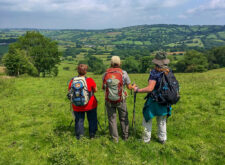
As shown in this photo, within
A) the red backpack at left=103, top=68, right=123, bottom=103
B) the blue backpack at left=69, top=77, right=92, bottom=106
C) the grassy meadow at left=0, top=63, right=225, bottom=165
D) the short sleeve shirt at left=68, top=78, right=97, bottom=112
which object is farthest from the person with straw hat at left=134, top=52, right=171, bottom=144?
the blue backpack at left=69, top=77, right=92, bottom=106

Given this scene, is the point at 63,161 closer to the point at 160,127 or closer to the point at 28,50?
the point at 160,127

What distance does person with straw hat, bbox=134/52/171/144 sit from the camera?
5438 millimetres

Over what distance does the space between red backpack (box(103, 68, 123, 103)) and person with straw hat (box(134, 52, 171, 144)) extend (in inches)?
23.3

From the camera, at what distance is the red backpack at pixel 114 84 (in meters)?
5.59

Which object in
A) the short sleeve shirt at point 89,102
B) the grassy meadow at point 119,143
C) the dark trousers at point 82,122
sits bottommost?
the grassy meadow at point 119,143

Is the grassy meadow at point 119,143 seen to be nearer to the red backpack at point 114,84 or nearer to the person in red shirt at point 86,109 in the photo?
the person in red shirt at point 86,109

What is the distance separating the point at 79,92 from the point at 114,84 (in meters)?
1.31

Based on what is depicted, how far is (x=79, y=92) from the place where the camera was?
5867 mm

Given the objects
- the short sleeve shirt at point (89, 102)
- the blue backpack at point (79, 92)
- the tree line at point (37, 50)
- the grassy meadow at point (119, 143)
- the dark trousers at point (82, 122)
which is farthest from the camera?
the tree line at point (37, 50)

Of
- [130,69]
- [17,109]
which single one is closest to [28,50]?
[17,109]

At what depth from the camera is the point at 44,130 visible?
796 centimetres

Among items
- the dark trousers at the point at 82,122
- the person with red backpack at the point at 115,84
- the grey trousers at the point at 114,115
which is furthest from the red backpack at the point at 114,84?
the dark trousers at the point at 82,122

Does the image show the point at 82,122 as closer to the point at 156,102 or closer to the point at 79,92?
the point at 79,92

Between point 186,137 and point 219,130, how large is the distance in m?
1.60
